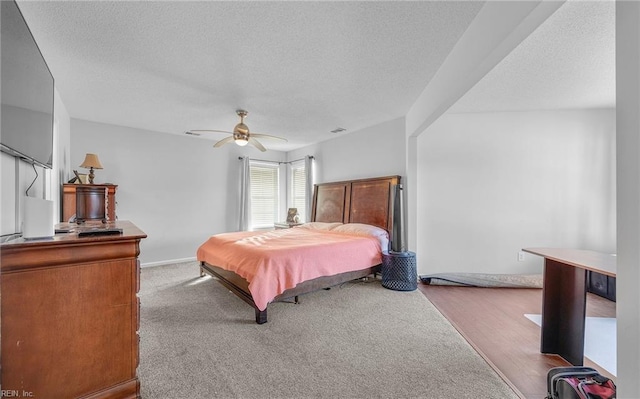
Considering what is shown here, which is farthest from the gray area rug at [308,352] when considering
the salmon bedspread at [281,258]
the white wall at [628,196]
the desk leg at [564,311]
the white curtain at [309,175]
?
the white curtain at [309,175]

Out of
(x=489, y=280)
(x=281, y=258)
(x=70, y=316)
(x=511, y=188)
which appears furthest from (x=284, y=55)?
(x=489, y=280)

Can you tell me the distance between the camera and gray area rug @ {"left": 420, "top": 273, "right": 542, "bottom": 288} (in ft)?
12.2

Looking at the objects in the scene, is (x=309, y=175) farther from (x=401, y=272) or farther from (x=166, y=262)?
(x=166, y=262)

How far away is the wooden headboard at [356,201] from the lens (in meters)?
4.24

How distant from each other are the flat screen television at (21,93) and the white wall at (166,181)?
9.85 feet

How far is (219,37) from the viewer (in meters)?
2.11

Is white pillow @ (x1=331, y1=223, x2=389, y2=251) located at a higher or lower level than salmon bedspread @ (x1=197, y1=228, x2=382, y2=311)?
higher

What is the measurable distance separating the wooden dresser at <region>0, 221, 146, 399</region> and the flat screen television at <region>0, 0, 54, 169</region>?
0.62m

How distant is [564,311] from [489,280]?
1.88 metres

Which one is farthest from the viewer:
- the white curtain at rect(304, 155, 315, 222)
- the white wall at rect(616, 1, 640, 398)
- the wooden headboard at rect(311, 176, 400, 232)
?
the white curtain at rect(304, 155, 315, 222)

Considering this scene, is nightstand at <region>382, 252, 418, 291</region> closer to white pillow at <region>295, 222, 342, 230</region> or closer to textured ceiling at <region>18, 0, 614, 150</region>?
white pillow at <region>295, 222, 342, 230</region>

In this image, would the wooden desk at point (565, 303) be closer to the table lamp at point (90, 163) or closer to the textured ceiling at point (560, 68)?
the textured ceiling at point (560, 68)

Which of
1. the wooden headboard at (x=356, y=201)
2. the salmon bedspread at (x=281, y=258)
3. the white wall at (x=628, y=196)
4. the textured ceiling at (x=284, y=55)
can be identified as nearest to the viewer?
the white wall at (x=628, y=196)

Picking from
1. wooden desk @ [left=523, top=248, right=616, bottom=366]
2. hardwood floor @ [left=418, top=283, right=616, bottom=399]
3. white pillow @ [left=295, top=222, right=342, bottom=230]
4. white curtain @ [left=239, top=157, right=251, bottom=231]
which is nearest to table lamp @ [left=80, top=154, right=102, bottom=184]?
white curtain @ [left=239, top=157, right=251, bottom=231]
